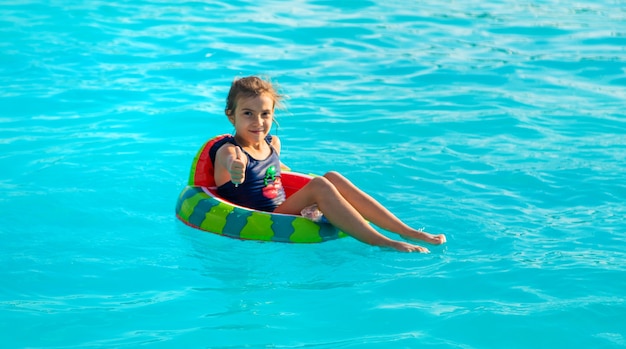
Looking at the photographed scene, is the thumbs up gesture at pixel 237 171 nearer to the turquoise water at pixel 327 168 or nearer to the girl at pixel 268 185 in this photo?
the girl at pixel 268 185

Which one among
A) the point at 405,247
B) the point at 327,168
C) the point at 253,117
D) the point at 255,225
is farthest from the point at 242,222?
the point at 327,168

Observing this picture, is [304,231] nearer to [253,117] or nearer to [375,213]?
[375,213]

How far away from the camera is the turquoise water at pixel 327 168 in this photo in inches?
201

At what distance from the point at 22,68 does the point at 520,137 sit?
556 centimetres

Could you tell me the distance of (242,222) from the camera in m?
6.02

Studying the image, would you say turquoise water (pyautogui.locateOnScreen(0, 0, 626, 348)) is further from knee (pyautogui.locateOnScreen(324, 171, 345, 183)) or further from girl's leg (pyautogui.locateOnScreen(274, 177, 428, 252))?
knee (pyautogui.locateOnScreen(324, 171, 345, 183))

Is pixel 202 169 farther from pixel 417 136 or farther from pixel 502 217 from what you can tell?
pixel 417 136

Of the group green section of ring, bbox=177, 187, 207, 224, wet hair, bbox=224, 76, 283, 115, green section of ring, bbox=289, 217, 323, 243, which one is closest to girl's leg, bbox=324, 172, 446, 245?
green section of ring, bbox=289, 217, 323, 243

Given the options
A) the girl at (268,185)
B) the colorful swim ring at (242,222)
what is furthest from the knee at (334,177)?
the colorful swim ring at (242,222)

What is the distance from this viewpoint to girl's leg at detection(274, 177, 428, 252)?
5.93m

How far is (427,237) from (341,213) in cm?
57

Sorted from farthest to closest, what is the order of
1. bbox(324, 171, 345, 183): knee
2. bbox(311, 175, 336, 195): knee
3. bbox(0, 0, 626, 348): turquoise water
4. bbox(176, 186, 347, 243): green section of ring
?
1. bbox(324, 171, 345, 183): knee
2. bbox(311, 175, 336, 195): knee
3. bbox(176, 186, 347, 243): green section of ring
4. bbox(0, 0, 626, 348): turquoise water

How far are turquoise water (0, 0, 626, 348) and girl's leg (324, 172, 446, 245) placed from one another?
18cm

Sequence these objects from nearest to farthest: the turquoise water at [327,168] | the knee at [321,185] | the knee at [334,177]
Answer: the turquoise water at [327,168] < the knee at [321,185] < the knee at [334,177]
